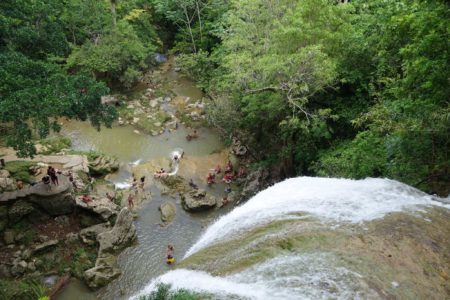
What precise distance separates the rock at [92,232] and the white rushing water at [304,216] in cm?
897

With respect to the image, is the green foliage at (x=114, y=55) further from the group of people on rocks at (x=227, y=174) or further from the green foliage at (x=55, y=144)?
the group of people on rocks at (x=227, y=174)

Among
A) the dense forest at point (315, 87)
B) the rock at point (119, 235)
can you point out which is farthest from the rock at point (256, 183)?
the rock at point (119, 235)

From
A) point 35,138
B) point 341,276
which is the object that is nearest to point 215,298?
point 341,276

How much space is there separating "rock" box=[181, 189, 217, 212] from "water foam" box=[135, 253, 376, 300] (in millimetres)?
11338

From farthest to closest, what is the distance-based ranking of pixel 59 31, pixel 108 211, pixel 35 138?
pixel 35 138 → pixel 108 211 → pixel 59 31

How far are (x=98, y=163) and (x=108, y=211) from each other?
4617mm

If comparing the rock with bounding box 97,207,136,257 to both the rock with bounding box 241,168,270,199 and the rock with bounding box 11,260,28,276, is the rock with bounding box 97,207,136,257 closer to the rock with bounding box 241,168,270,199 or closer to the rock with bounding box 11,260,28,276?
the rock with bounding box 11,260,28,276

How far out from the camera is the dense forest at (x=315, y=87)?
10.2 metres

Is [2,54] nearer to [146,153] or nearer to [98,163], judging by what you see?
[98,163]

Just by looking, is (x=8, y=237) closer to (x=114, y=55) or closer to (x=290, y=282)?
(x=290, y=282)

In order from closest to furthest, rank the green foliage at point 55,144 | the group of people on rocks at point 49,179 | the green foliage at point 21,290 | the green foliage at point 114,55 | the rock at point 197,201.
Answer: the green foliage at point 21,290, the group of people on rocks at point 49,179, the rock at point 197,201, the green foliage at point 55,144, the green foliage at point 114,55

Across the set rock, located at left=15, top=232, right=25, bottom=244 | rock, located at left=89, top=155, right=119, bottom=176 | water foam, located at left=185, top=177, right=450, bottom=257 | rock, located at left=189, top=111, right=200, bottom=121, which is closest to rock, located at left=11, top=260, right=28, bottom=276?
rock, located at left=15, top=232, right=25, bottom=244

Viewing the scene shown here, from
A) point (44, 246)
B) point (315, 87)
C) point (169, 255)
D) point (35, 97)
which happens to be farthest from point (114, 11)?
point (169, 255)

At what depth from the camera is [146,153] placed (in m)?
23.8
